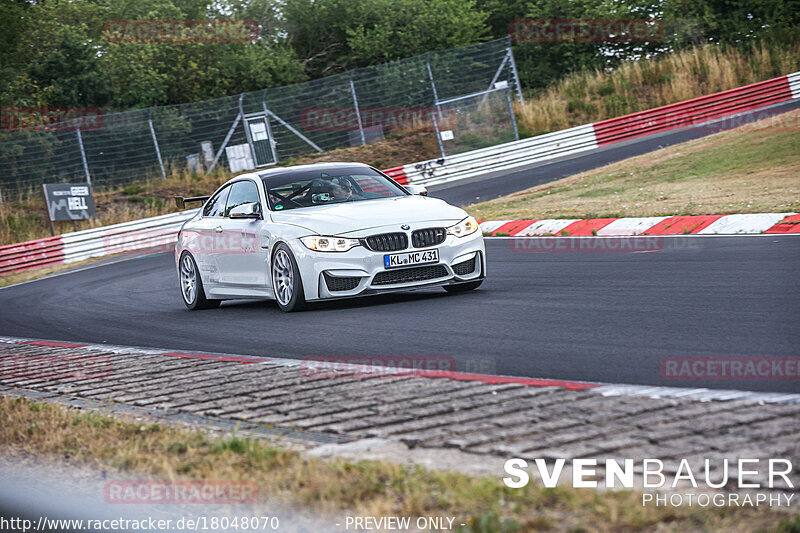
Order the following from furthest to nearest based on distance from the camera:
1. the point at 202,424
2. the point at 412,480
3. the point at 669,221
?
the point at 669,221
the point at 202,424
the point at 412,480

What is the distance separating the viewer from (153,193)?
1271 inches

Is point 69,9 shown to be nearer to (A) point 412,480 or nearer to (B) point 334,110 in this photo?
(B) point 334,110

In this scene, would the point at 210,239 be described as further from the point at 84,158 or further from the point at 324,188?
the point at 84,158

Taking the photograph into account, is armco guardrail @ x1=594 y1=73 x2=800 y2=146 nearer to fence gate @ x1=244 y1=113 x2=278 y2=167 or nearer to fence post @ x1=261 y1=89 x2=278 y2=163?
fence post @ x1=261 y1=89 x2=278 y2=163

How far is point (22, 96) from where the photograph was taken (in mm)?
38156

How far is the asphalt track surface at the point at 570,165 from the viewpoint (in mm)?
26344

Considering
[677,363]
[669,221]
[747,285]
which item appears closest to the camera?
[677,363]

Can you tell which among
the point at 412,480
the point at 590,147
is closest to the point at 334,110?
the point at 590,147

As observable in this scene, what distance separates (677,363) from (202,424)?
275 cm

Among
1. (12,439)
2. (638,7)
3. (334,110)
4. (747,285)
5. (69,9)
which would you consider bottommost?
(747,285)

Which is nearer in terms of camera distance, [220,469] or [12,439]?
[220,469]

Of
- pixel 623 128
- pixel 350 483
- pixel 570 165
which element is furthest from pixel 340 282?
pixel 623 128

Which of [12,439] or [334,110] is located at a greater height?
[334,110]

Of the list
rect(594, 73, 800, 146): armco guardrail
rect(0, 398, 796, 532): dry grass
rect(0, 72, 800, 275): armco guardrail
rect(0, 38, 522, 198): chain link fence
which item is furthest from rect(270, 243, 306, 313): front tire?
rect(594, 73, 800, 146): armco guardrail
